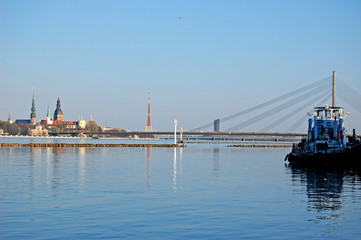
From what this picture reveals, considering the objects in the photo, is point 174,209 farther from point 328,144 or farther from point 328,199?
point 328,144

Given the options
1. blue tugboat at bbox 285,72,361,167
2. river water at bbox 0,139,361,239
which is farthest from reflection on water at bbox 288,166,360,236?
blue tugboat at bbox 285,72,361,167

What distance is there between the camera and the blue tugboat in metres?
57.5

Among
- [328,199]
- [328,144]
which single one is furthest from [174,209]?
[328,144]

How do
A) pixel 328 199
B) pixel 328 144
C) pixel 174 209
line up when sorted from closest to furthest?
pixel 174 209
pixel 328 199
pixel 328 144

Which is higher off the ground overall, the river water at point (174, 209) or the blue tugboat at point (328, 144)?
the blue tugboat at point (328, 144)

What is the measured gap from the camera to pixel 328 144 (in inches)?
2361

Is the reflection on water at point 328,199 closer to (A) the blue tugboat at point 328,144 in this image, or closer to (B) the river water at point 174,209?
(B) the river water at point 174,209

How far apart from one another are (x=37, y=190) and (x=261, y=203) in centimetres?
1400

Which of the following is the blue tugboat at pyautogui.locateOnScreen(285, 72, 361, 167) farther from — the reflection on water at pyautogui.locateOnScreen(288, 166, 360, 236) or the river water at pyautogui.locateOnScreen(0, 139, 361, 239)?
the river water at pyautogui.locateOnScreen(0, 139, 361, 239)

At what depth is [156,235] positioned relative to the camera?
58.8 feet

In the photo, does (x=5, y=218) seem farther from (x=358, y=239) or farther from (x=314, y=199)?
(x=314, y=199)

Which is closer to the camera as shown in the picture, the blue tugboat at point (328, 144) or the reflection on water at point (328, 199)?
the reflection on water at point (328, 199)

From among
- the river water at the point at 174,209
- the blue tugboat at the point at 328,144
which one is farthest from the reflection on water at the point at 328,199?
the blue tugboat at the point at 328,144

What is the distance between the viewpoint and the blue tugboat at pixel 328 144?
2264 inches
